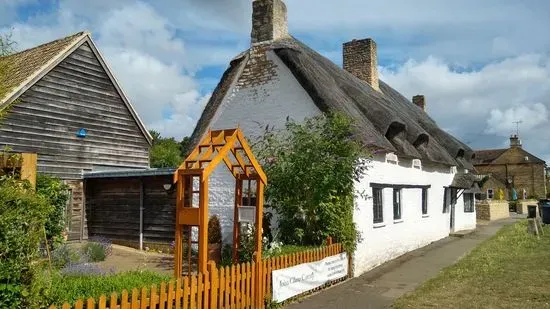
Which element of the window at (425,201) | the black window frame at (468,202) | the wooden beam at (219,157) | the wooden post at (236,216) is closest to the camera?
the wooden beam at (219,157)

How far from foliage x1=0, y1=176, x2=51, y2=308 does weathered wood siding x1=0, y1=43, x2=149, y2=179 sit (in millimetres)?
11891

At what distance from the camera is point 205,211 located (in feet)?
25.4

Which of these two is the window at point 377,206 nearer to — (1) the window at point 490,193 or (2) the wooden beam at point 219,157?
(2) the wooden beam at point 219,157

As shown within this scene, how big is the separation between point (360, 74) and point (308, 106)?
9951 millimetres

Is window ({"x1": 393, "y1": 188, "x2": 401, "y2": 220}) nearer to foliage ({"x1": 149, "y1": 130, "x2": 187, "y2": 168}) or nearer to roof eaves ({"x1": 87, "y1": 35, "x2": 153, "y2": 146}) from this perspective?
roof eaves ({"x1": 87, "y1": 35, "x2": 153, "y2": 146})

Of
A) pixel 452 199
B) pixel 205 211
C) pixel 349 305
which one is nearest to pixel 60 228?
pixel 205 211

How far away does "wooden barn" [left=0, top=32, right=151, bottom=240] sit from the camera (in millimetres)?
16656

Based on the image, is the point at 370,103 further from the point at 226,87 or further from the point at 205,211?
the point at 205,211

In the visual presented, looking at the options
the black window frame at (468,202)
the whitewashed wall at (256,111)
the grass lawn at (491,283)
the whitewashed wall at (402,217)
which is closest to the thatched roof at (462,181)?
the whitewashed wall at (402,217)

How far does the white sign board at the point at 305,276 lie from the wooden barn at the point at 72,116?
444 inches

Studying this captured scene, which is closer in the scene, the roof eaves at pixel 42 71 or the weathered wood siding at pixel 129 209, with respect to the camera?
the roof eaves at pixel 42 71

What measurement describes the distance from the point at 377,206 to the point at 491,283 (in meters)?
4.28

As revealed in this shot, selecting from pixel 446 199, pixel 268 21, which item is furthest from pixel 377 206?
pixel 446 199

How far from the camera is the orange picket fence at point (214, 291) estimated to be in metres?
5.78
